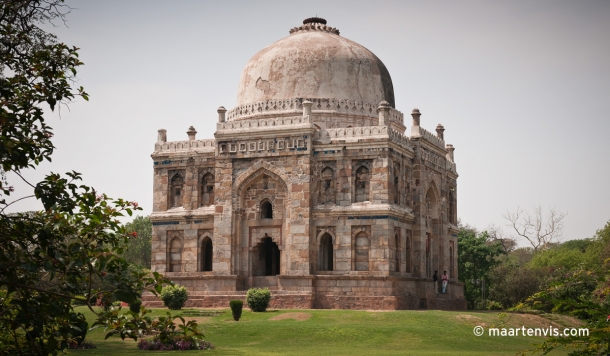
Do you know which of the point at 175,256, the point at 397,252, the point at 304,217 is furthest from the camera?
the point at 175,256

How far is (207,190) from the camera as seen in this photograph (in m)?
36.6

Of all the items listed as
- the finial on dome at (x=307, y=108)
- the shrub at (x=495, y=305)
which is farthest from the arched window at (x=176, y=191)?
the shrub at (x=495, y=305)

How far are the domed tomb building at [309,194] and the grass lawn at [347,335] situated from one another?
10.7 ft

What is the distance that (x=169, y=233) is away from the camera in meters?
36.5

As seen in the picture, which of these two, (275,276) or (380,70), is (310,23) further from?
(275,276)

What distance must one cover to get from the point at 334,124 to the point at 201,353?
52.5ft

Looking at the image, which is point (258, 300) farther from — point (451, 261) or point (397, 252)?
point (451, 261)

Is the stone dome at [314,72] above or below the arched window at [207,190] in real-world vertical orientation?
above

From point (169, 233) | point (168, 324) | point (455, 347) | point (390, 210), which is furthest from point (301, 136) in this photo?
point (168, 324)

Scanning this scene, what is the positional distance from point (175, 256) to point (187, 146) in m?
4.73

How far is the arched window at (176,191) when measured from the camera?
36969mm

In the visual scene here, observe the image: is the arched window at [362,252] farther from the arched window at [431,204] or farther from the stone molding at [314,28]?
the stone molding at [314,28]

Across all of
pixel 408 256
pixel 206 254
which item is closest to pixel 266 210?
pixel 206 254

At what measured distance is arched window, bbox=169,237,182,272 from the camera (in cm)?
3616
